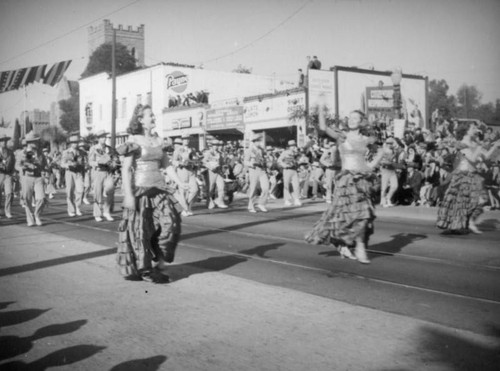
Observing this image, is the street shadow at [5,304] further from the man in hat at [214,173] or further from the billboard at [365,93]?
the billboard at [365,93]

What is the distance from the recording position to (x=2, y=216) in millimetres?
15328

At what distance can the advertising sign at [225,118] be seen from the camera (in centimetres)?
3462

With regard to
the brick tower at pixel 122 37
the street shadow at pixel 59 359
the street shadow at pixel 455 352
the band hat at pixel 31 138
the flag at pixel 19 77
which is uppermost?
the brick tower at pixel 122 37

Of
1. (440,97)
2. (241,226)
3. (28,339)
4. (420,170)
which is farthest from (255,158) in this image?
(440,97)

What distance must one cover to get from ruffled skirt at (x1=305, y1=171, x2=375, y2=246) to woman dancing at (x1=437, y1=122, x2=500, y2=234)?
3.18 metres

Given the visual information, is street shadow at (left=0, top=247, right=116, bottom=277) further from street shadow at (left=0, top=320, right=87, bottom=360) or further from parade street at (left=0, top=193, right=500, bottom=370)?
street shadow at (left=0, top=320, right=87, bottom=360)

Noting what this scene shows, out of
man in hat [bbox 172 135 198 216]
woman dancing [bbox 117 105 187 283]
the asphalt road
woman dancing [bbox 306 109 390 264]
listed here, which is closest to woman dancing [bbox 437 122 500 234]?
the asphalt road

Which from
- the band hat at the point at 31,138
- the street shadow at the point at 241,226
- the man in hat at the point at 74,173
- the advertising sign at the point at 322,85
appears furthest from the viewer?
the advertising sign at the point at 322,85

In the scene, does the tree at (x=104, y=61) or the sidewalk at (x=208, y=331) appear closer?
the sidewalk at (x=208, y=331)

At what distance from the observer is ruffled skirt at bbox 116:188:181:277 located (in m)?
6.16

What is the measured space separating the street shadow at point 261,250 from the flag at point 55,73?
432 inches

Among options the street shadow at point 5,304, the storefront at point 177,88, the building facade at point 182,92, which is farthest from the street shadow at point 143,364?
the storefront at point 177,88

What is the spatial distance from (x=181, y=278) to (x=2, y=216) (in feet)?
35.0

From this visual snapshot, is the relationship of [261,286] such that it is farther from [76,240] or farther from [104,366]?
[76,240]
